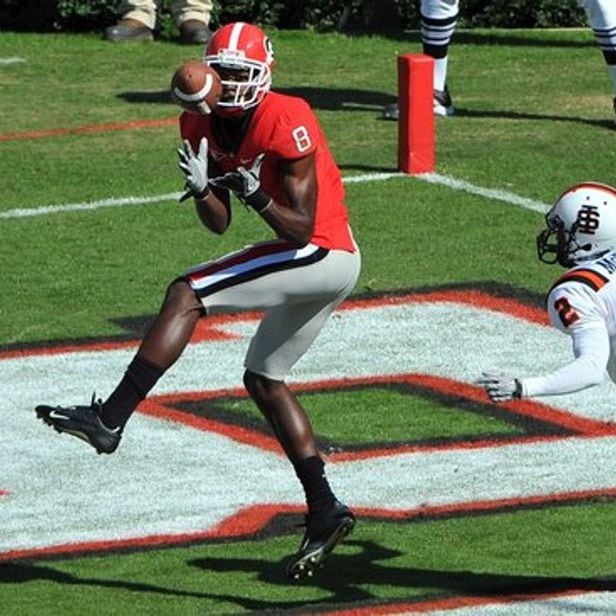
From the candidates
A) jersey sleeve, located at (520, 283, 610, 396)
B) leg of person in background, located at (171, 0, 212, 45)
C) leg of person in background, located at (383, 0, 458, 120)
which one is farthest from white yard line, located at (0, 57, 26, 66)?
jersey sleeve, located at (520, 283, 610, 396)

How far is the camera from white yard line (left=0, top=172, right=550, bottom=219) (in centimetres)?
1467

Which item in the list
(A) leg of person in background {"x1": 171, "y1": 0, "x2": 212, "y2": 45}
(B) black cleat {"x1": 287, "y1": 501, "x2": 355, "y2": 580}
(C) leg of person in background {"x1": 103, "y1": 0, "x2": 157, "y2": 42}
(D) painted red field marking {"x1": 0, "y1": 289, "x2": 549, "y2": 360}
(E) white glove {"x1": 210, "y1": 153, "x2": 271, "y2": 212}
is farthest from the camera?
(C) leg of person in background {"x1": 103, "y1": 0, "x2": 157, "y2": 42}

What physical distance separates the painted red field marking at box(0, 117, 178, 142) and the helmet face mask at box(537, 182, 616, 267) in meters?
8.61

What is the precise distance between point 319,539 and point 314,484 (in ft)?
0.73

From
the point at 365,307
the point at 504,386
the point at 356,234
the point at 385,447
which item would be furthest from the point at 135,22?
the point at 504,386

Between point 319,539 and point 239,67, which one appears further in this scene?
point 319,539

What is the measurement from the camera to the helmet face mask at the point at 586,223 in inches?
323

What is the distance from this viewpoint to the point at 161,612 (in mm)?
8383

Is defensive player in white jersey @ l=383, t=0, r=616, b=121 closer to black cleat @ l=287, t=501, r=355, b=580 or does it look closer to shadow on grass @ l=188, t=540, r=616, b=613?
shadow on grass @ l=188, t=540, r=616, b=613

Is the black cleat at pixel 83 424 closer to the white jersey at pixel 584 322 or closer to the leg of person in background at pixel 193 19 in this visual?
the white jersey at pixel 584 322

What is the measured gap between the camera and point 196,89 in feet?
27.5

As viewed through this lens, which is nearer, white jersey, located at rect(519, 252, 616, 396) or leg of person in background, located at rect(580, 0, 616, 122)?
white jersey, located at rect(519, 252, 616, 396)

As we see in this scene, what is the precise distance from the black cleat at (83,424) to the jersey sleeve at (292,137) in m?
1.11

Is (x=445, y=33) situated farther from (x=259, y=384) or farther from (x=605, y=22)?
(x=259, y=384)
